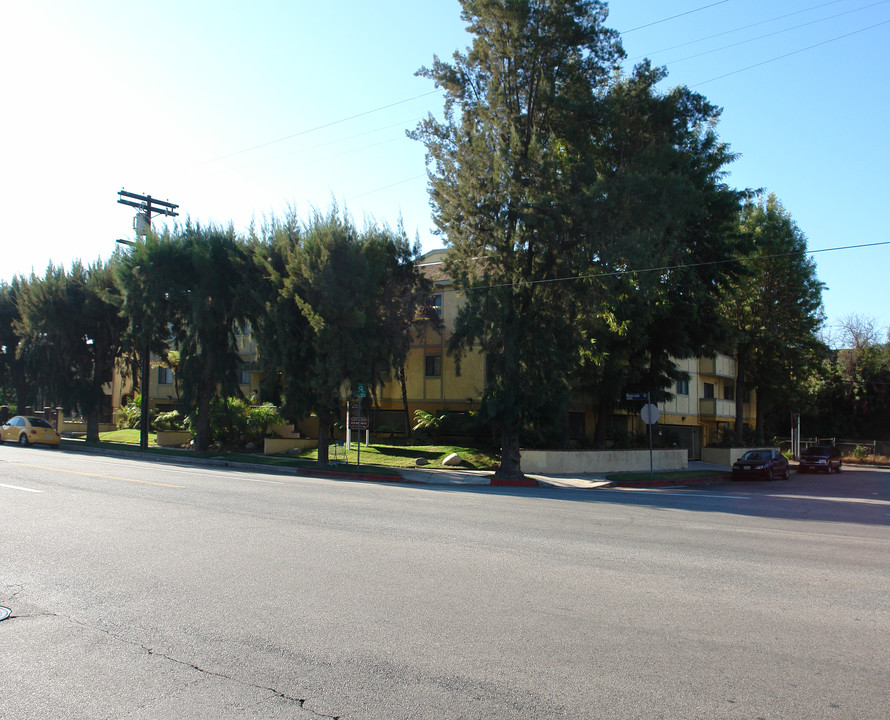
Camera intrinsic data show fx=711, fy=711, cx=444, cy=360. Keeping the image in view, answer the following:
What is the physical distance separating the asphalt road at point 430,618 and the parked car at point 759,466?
21.0m

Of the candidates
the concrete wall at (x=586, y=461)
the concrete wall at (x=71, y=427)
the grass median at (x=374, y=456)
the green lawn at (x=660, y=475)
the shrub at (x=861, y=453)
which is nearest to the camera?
the green lawn at (x=660, y=475)

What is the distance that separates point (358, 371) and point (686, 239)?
13750 millimetres

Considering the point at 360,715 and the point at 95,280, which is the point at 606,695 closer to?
the point at 360,715

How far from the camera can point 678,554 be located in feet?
31.2

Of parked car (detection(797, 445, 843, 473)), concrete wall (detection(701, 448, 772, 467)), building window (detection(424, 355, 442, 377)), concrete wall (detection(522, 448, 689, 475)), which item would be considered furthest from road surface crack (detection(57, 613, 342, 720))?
parked car (detection(797, 445, 843, 473))

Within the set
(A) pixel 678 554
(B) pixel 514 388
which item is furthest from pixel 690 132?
(A) pixel 678 554

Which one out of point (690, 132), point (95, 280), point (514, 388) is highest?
point (690, 132)

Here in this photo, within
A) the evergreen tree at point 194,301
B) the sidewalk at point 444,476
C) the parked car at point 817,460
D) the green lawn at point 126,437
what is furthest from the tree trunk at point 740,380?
the green lawn at point 126,437

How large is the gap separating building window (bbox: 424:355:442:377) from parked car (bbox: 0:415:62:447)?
18.8 meters

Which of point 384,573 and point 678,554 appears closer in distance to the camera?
point 384,573

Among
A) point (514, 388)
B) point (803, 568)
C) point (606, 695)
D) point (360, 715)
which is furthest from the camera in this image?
point (514, 388)

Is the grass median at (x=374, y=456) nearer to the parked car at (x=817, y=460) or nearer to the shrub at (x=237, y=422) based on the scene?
the shrub at (x=237, y=422)

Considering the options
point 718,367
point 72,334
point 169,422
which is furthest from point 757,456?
point 72,334

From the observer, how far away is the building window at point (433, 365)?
1495 inches
